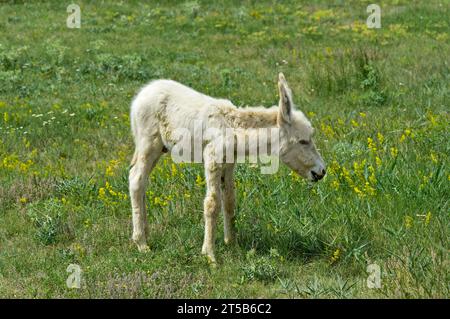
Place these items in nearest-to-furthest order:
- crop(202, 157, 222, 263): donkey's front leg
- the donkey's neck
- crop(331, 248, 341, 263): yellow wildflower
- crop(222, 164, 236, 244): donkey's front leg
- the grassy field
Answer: the grassy field
crop(331, 248, 341, 263): yellow wildflower
crop(202, 157, 222, 263): donkey's front leg
the donkey's neck
crop(222, 164, 236, 244): donkey's front leg

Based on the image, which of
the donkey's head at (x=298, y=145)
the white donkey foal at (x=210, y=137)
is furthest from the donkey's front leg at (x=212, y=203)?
the donkey's head at (x=298, y=145)

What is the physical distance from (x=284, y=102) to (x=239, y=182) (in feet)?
7.60

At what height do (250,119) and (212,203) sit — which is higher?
(250,119)

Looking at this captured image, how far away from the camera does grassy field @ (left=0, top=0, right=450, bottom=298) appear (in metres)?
6.40

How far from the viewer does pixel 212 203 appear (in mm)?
6773

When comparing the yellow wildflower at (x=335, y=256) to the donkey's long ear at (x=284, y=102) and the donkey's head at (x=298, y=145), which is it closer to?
the donkey's head at (x=298, y=145)

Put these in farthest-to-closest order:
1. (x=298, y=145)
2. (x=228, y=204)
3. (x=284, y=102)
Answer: (x=228, y=204)
(x=298, y=145)
(x=284, y=102)

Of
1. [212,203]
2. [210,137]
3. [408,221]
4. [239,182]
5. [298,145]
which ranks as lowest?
[239,182]

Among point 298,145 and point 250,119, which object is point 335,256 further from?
point 250,119

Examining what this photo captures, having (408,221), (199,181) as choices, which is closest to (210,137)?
(199,181)

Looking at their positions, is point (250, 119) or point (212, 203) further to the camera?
point (250, 119)

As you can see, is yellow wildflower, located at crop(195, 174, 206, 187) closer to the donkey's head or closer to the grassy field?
the grassy field

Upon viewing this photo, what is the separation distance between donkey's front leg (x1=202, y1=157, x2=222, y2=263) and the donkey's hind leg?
0.85 meters

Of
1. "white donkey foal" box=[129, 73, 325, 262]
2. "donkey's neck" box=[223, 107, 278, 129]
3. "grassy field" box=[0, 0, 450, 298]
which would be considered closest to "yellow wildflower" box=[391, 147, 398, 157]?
"grassy field" box=[0, 0, 450, 298]
